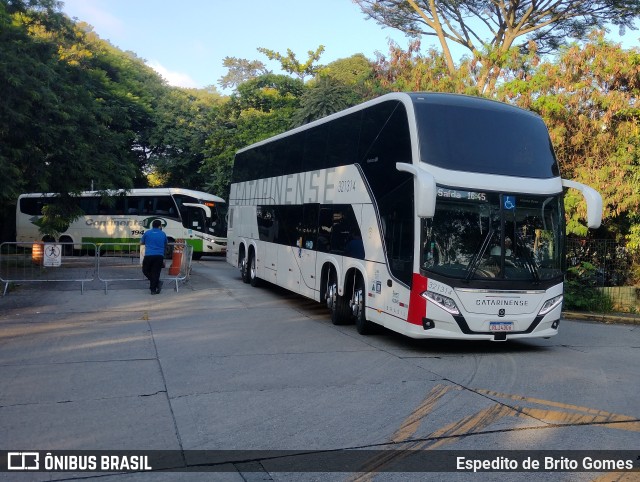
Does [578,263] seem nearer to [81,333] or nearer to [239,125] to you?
[81,333]

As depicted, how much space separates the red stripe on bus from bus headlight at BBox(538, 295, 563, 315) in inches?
75.4

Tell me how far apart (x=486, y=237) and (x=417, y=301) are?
1.39 meters

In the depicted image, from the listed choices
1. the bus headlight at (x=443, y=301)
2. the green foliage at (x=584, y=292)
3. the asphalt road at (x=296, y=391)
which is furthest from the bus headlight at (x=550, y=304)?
the green foliage at (x=584, y=292)

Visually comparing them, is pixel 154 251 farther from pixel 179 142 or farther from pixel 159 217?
pixel 179 142

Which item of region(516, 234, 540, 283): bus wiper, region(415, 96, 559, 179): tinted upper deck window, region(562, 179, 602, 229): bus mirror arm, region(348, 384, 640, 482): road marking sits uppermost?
region(415, 96, 559, 179): tinted upper deck window

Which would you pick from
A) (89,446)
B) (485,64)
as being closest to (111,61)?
(485,64)

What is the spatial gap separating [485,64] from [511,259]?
477 inches

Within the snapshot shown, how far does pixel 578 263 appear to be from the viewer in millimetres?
18047

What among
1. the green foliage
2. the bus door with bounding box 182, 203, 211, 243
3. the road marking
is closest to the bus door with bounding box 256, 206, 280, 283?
the green foliage

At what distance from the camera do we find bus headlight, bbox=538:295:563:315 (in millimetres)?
10109

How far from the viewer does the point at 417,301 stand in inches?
381

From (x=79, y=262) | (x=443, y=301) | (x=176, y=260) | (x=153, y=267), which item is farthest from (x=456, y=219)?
(x=79, y=262)

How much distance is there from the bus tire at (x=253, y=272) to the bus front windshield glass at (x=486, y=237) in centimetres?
993

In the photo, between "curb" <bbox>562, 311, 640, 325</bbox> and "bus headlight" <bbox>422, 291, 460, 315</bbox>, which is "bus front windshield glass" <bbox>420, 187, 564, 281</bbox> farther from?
"curb" <bbox>562, 311, 640, 325</bbox>
